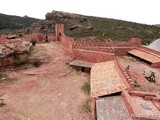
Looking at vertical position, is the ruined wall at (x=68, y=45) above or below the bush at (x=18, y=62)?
above

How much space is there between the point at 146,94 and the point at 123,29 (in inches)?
1774

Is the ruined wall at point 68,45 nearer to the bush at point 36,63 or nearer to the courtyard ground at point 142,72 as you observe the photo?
the bush at point 36,63

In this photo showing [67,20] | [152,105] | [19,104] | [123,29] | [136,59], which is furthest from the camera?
[67,20]

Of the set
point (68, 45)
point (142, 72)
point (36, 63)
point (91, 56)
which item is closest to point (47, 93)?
point (36, 63)

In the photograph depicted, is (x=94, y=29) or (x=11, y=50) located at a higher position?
(x=94, y=29)

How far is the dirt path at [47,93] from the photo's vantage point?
14.3 m

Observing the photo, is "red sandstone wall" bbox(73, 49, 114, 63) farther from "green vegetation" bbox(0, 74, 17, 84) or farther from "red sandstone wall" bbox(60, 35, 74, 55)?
"green vegetation" bbox(0, 74, 17, 84)

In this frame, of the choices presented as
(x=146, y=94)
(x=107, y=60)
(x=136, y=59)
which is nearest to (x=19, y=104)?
(x=146, y=94)

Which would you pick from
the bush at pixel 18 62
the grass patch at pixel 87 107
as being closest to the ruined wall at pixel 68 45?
the bush at pixel 18 62

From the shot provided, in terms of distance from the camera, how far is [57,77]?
2072 centimetres

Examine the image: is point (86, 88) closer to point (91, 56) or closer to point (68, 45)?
point (91, 56)

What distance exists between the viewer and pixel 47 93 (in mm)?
17469

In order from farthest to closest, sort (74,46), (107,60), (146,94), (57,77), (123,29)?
1. (123,29)
2. (74,46)
3. (107,60)
4. (57,77)
5. (146,94)

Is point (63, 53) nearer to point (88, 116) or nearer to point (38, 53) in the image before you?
point (38, 53)
